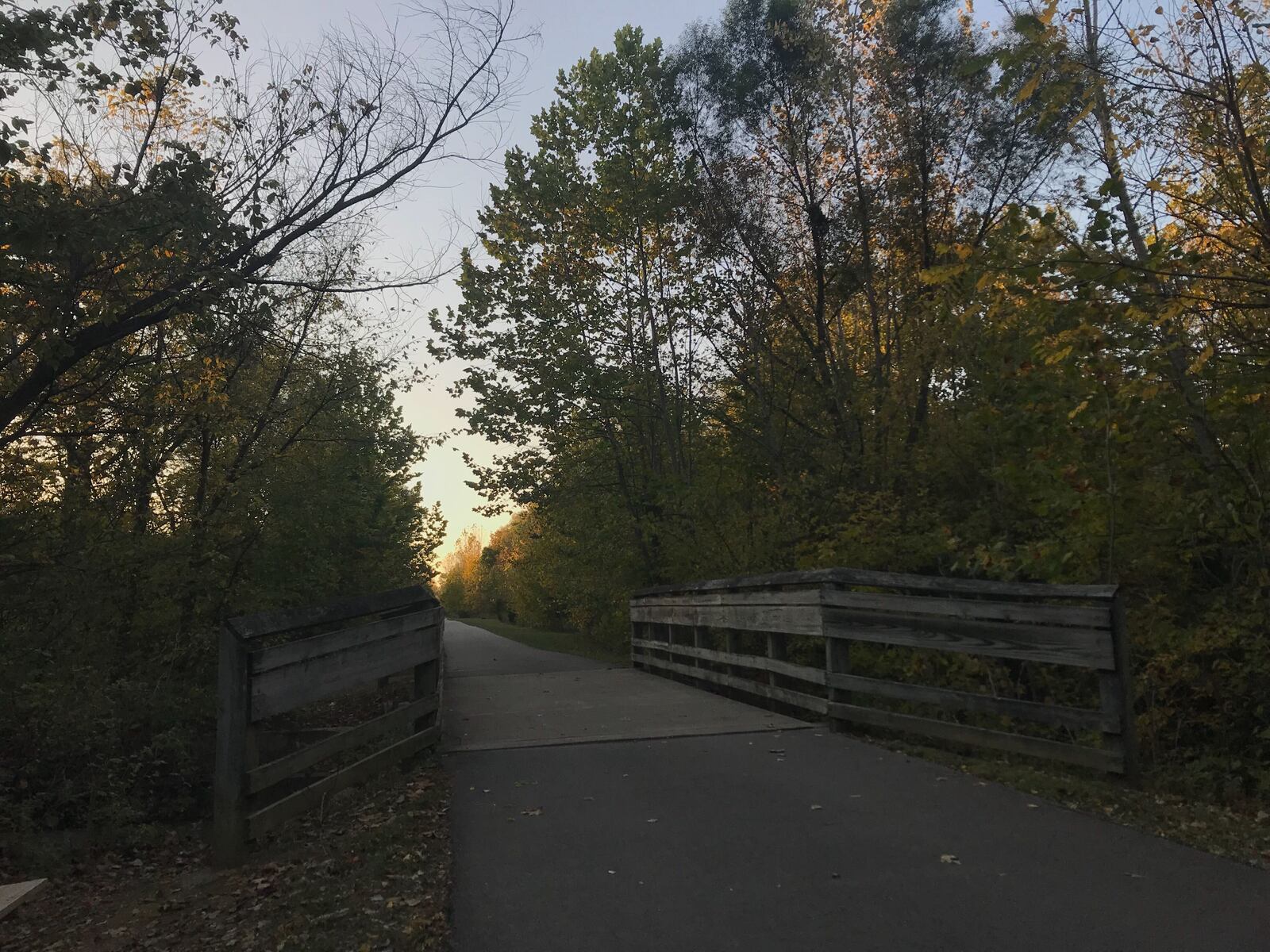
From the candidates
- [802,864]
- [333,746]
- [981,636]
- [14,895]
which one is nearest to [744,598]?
[981,636]

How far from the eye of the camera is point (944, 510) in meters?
9.81

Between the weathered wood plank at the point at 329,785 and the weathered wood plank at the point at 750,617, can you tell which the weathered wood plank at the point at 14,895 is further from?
the weathered wood plank at the point at 750,617

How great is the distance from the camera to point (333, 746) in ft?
16.4

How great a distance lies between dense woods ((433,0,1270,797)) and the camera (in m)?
5.83

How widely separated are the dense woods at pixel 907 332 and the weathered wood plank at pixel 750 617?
1.28 meters

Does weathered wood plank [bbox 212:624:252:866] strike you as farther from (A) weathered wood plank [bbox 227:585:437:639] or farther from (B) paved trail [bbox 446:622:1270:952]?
(B) paved trail [bbox 446:622:1270:952]

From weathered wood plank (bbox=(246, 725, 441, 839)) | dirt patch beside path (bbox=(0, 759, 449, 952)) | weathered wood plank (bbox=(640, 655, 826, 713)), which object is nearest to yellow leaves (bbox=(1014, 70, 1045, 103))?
weathered wood plank (bbox=(640, 655, 826, 713))

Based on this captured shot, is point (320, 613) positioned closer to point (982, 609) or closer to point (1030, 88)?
point (982, 609)

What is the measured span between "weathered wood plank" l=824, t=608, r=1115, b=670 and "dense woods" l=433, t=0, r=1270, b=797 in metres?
1.18

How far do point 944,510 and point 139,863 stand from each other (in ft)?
25.9

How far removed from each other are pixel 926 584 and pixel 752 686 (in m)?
2.73

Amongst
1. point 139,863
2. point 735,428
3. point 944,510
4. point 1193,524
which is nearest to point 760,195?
point 735,428

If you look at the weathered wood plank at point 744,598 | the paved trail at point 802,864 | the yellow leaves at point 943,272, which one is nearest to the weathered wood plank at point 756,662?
the weathered wood plank at point 744,598

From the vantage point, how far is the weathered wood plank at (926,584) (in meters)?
4.88
